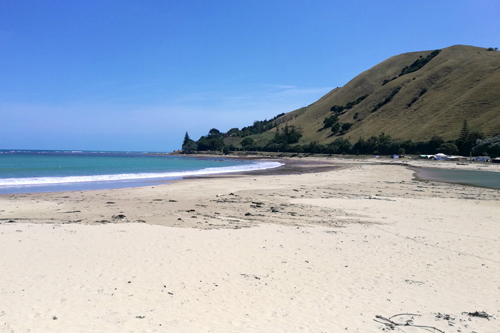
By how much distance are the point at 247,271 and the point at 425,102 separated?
423 feet

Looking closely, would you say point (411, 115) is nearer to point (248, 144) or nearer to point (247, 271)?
point (248, 144)

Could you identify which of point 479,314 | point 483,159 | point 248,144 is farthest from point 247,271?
point 248,144

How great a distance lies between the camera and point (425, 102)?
11844 centimetres

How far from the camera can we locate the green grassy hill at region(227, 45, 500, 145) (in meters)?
95.3

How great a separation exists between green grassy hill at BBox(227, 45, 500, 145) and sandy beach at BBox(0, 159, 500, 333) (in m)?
87.1

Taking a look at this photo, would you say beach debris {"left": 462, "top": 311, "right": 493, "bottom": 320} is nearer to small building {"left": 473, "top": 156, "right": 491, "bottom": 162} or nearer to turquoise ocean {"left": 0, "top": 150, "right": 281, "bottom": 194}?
turquoise ocean {"left": 0, "top": 150, "right": 281, "bottom": 194}

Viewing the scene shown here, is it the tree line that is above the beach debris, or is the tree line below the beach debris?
above

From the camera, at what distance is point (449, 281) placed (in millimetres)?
6641

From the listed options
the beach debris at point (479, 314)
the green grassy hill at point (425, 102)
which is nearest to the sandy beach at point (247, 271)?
the beach debris at point (479, 314)

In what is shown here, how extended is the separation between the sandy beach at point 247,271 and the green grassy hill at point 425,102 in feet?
286

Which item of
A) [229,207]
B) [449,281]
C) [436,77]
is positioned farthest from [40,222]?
[436,77]

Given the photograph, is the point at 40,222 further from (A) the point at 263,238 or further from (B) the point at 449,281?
(B) the point at 449,281

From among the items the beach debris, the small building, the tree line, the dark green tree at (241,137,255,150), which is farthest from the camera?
the dark green tree at (241,137,255,150)

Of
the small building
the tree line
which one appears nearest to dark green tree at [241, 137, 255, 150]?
the tree line
